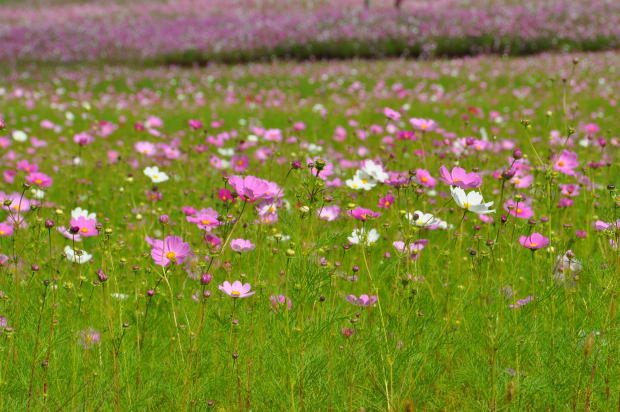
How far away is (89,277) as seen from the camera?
2439mm

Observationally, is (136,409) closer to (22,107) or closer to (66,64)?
(22,107)

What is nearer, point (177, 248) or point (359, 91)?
point (177, 248)

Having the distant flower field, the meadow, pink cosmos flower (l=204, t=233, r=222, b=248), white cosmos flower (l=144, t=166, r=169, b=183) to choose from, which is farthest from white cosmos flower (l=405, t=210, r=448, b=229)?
the distant flower field

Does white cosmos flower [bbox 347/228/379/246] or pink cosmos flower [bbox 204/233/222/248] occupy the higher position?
white cosmos flower [bbox 347/228/379/246]

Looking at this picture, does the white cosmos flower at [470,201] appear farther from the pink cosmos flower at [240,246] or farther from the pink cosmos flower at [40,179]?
the pink cosmos flower at [40,179]

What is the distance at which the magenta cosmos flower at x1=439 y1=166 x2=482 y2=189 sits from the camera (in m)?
1.73

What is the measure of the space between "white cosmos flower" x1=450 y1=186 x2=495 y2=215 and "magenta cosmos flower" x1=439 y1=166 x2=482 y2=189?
22 mm

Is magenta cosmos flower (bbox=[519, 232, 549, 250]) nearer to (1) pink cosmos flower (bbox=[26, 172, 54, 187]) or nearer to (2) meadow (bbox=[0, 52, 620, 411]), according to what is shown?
(2) meadow (bbox=[0, 52, 620, 411])

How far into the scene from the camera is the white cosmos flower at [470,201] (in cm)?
162

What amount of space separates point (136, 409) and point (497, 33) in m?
15.3

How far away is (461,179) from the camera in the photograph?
5.92 ft

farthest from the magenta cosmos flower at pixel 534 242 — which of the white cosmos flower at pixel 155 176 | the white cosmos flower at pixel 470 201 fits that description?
the white cosmos flower at pixel 155 176

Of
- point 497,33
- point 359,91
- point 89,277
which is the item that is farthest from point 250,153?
point 497,33

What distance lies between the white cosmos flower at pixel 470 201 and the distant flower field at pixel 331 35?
13470 mm
